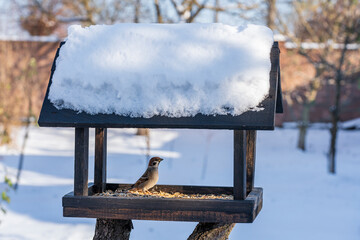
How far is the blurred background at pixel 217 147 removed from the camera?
24.0 ft

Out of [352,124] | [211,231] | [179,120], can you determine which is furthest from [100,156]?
[352,124]

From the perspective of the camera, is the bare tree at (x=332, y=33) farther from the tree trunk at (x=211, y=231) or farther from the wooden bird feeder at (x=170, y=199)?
the wooden bird feeder at (x=170, y=199)

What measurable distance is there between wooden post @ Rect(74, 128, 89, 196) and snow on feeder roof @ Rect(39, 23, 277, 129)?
Result: 5.1 inches

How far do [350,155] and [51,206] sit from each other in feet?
29.2

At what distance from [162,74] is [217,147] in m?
12.2

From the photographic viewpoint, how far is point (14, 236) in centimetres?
656

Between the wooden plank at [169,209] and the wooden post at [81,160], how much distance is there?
85 mm

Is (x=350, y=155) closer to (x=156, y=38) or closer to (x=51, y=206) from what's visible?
(x=51, y=206)

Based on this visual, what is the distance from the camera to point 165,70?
8.75ft

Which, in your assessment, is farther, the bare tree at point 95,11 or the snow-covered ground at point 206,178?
the bare tree at point 95,11

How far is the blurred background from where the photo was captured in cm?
733

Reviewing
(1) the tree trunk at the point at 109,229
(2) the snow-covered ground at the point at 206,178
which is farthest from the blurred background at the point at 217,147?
(1) the tree trunk at the point at 109,229

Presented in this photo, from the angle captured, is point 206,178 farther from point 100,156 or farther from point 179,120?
point 179,120

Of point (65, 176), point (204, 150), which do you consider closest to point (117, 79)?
point (65, 176)
